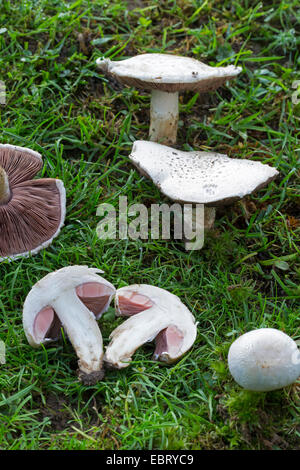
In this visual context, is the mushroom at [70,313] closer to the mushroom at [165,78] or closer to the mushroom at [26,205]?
the mushroom at [26,205]

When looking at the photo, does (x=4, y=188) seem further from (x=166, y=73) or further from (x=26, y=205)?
(x=166, y=73)

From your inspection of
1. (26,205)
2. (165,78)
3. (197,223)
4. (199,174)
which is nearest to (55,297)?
(26,205)

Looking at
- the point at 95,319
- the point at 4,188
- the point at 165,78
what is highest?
the point at 165,78

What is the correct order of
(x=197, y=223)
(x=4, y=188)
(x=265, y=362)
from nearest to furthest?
1. (x=265, y=362)
2. (x=4, y=188)
3. (x=197, y=223)

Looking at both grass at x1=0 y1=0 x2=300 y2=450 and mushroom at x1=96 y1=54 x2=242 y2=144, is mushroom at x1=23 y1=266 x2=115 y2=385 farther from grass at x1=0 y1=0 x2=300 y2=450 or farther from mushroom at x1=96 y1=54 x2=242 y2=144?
mushroom at x1=96 y1=54 x2=242 y2=144

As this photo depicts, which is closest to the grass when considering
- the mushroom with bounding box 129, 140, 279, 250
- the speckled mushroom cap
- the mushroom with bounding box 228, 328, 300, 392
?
the mushroom with bounding box 228, 328, 300, 392

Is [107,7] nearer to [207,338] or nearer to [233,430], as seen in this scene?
[207,338]

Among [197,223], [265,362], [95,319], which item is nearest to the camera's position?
[265,362]
